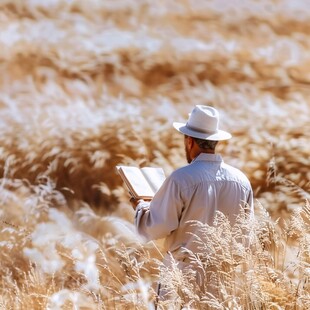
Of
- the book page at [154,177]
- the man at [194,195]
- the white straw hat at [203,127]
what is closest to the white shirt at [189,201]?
the man at [194,195]

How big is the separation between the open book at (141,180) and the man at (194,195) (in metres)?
0.07

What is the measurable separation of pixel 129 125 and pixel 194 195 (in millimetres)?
5192

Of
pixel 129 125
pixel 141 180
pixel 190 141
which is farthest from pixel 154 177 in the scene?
pixel 129 125

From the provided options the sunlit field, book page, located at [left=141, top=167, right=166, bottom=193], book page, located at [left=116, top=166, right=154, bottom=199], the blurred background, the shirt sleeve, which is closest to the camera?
the shirt sleeve

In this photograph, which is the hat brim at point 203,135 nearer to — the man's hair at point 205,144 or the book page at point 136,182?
the man's hair at point 205,144

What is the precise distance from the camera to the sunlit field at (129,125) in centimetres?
526

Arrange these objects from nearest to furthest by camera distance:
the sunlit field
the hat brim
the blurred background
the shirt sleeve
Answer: the shirt sleeve, the hat brim, the sunlit field, the blurred background

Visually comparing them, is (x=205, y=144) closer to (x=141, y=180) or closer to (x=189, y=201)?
(x=189, y=201)

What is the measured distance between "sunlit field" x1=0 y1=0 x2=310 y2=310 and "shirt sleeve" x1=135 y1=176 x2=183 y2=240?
0.23 meters

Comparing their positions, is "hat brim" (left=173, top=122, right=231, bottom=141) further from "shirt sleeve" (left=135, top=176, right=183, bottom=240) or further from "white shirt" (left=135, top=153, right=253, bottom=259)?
"shirt sleeve" (left=135, top=176, right=183, bottom=240)

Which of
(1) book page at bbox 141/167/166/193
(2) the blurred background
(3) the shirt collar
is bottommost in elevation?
(2) the blurred background

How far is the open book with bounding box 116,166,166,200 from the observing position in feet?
14.5

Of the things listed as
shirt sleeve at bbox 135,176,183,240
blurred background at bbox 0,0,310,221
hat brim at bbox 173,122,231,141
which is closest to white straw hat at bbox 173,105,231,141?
hat brim at bbox 173,122,231,141

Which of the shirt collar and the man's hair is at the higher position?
the man's hair
